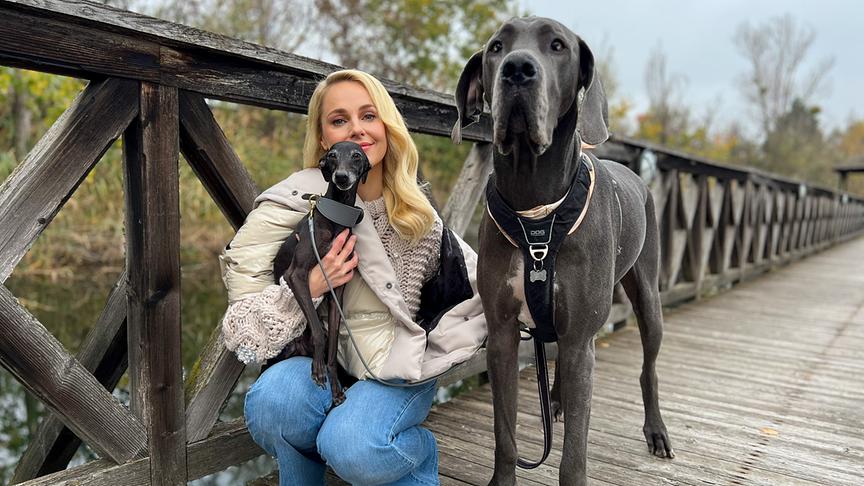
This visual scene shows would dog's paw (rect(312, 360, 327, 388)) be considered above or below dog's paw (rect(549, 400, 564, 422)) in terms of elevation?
above

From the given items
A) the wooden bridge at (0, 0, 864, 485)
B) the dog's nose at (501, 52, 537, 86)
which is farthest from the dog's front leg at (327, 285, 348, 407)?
the dog's nose at (501, 52, 537, 86)

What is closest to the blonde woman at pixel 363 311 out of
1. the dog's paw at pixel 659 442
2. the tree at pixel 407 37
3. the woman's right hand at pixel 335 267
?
the woman's right hand at pixel 335 267

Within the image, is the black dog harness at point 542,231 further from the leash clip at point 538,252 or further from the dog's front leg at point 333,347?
the dog's front leg at point 333,347

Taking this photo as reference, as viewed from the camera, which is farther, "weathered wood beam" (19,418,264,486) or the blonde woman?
the blonde woman

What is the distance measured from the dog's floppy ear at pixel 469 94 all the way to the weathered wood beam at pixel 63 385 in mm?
1175

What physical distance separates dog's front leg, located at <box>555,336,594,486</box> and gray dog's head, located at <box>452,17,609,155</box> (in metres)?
0.61

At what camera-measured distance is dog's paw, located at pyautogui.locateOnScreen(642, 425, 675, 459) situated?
2.47 meters

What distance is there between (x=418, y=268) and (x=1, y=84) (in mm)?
5411

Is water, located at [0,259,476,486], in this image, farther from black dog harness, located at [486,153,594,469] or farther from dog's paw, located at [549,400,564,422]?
black dog harness, located at [486,153,594,469]

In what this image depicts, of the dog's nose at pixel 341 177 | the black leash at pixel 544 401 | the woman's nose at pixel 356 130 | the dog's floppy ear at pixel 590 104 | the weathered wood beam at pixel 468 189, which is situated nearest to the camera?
the dog's floppy ear at pixel 590 104

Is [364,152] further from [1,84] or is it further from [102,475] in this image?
[1,84]

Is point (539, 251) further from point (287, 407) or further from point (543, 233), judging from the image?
point (287, 407)

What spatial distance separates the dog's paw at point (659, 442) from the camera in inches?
97.4

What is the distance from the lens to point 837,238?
16969 mm
